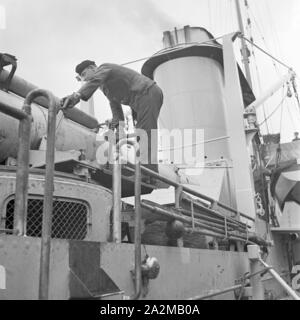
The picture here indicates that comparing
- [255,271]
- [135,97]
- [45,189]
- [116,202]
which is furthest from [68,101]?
[255,271]

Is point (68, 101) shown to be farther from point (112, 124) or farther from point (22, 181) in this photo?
point (112, 124)

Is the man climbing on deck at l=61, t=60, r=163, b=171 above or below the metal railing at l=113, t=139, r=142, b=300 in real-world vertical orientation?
above

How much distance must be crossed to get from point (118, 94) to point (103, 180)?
2.92 feet

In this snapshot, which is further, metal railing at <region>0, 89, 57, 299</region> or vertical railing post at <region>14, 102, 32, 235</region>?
vertical railing post at <region>14, 102, 32, 235</region>

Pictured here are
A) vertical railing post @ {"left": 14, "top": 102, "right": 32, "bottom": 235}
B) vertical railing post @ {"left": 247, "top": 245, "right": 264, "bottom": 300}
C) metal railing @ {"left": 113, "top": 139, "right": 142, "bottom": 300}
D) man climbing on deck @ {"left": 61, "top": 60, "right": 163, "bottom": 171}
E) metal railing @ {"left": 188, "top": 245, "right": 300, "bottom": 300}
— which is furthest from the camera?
vertical railing post @ {"left": 247, "top": 245, "right": 264, "bottom": 300}

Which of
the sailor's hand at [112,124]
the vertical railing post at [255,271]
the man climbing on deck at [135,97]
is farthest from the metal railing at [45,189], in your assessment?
the vertical railing post at [255,271]

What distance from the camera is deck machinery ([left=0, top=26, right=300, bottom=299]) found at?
1.90 metres

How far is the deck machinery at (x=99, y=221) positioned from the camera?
6.24 ft

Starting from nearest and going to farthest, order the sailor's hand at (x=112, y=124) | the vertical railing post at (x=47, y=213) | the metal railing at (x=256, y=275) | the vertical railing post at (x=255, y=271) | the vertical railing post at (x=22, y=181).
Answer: the vertical railing post at (x=47, y=213), the vertical railing post at (x=22, y=181), the sailor's hand at (x=112, y=124), the metal railing at (x=256, y=275), the vertical railing post at (x=255, y=271)

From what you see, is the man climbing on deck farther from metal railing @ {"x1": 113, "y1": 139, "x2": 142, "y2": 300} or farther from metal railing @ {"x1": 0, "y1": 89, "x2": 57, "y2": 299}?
metal railing @ {"x1": 0, "y1": 89, "x2": 57, "y2": 299}

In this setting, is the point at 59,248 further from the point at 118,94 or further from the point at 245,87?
the point at 245,87

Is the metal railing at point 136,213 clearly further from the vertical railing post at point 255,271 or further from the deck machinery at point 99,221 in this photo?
the vertical railing post at point 255,271

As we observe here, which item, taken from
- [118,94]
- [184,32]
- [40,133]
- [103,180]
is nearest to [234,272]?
[103,180]

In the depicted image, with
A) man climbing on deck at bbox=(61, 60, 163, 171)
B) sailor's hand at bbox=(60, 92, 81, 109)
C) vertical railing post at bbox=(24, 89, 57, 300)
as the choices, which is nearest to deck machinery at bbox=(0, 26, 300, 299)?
vertical railing post at bbox=(24, 89, 57, 300)
